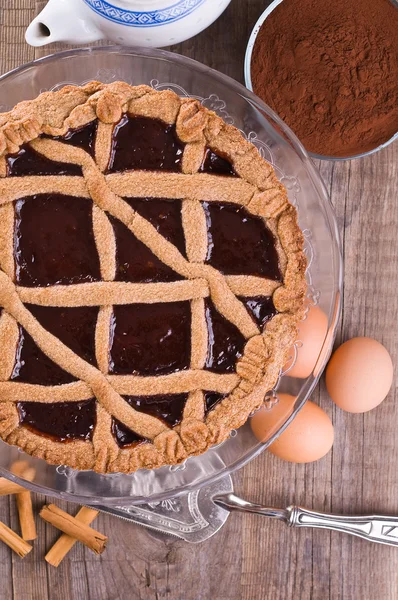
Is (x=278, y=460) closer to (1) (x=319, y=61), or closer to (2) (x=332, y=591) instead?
(2) (x=332, y=591)

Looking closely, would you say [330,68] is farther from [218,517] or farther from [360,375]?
[218,517]

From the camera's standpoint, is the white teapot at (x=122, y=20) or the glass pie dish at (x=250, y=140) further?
the glass pie dish at (x=250, y=140)

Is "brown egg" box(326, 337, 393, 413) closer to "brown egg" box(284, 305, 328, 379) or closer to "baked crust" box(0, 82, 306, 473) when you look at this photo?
"brown egg" box(284, 305, 328, 379)

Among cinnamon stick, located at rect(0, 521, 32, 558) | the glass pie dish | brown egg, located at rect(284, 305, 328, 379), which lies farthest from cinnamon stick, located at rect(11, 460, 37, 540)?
brown egg, located at rect(284, 305, 328, 379)

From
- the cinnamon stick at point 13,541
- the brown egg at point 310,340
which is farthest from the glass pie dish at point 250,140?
the cinnamon stick at point 13,541

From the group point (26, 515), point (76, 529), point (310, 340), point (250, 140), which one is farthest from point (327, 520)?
point (250, 140)

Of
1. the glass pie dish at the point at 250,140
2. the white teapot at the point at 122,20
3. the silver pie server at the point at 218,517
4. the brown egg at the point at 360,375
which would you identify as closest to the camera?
the white teapot at the point at 122,20

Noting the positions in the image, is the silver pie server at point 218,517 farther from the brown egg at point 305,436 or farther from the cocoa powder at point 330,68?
the cocoa powder at point 330,68
